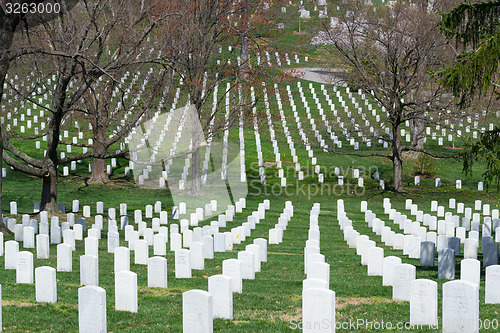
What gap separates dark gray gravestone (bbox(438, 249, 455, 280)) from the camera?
1312 cm

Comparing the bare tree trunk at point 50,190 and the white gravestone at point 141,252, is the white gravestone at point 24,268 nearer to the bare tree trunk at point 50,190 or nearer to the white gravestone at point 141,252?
the white gravestone at point 141,252

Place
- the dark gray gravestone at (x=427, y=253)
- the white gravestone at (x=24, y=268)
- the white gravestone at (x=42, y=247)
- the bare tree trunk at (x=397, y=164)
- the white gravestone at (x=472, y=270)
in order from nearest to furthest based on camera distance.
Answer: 1. the white gravestone at (x=472, y=270)
2. the white gravestone at (x=24, y=268)
3. the dark gray gravestone at (x=427, y=253)
4. the white gravestone at (x=42, y=247)
5. the bare tree trunk at (x=397, y=164)

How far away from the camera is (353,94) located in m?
47.8

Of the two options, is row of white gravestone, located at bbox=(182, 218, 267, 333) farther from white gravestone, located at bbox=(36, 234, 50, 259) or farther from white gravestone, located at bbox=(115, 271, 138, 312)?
white gravestone, located at bbox=(36, 234, 50, 259)

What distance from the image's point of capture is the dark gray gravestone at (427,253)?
15030 mm

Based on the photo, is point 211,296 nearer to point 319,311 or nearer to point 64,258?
point 319,311

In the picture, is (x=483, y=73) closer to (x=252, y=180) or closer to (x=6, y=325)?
(x=6, y=325)

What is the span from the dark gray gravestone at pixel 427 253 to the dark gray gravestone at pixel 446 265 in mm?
1710

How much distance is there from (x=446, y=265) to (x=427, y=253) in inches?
74.3

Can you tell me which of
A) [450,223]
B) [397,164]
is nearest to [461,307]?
[450,223]

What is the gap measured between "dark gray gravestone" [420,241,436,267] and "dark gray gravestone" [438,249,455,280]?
1.71m

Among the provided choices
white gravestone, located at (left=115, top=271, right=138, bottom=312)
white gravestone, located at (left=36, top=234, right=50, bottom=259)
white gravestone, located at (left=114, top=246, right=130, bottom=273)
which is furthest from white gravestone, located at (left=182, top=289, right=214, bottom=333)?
white gravestone, located at (left=36, top=234, right=50, bottom=259)

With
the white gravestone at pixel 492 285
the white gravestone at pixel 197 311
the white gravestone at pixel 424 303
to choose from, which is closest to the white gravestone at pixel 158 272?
the white gravestone at pixel 197 311

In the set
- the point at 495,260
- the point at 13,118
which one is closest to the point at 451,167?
the point at 495,260
